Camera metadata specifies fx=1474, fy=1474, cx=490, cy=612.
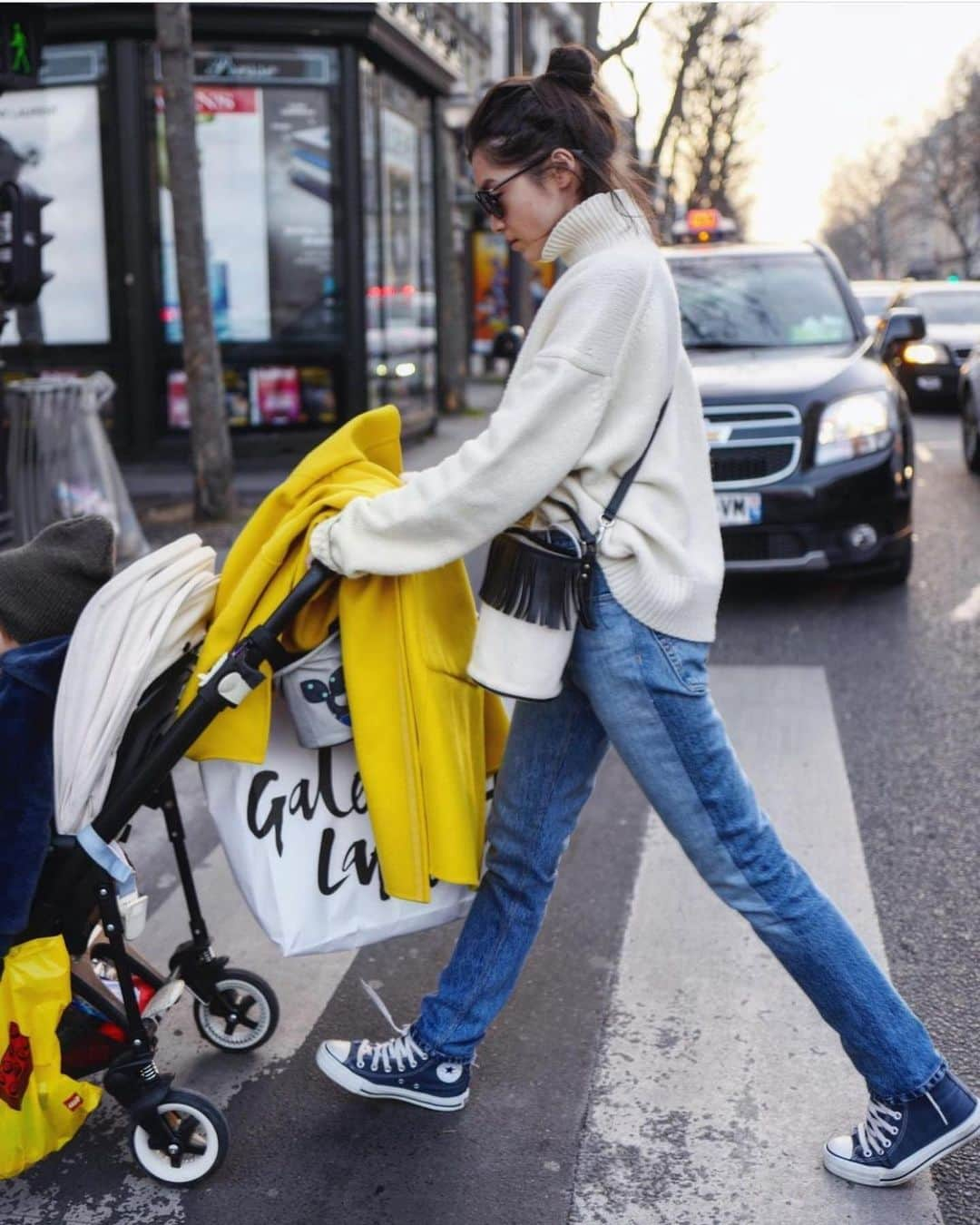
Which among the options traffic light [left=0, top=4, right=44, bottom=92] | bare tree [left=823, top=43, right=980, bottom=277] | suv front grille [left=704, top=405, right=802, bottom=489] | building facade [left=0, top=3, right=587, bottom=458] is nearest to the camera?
traffic light [left=0, top=4, right=44, bottom=92]

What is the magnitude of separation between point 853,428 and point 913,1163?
5285 mm

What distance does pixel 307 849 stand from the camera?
2.75 meters

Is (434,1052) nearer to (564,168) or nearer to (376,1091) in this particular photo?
(376,1091)

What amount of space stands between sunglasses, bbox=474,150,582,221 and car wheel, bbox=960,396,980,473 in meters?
10.5

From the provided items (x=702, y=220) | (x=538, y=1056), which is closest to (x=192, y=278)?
(x=538, y=1056)

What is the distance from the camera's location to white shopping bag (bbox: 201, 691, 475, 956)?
2.72 m

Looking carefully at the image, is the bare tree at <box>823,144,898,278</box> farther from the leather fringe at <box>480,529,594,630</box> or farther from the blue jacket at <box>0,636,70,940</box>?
the blue jacket at <box>0,636,70,940</box>

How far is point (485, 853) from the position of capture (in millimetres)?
2943

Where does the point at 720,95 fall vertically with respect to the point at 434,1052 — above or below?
above

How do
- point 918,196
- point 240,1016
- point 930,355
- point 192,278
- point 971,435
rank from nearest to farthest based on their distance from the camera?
point 240,1016 → point 192,278 → point 971,435 → point 930,355 → point 918,196

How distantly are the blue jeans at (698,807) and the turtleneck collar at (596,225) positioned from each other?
583mm

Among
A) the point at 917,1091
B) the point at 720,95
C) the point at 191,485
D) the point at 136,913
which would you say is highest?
the point at 720,95

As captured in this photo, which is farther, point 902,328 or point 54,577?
point 902,328

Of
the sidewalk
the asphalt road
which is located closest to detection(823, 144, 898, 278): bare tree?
the sidewalk
